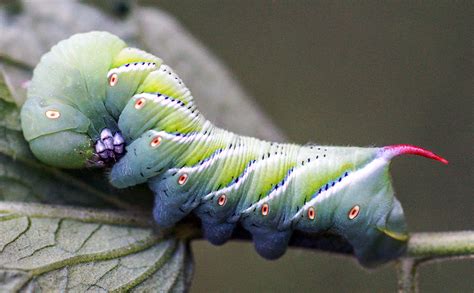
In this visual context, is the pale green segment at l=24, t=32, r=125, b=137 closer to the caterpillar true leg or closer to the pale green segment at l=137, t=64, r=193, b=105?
the caterpillar true leg

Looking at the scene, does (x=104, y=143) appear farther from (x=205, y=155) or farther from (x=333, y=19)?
(x=333, y=19)

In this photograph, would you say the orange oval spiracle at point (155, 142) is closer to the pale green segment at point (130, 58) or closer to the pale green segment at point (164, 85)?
the pale green segment at point (164, 85)

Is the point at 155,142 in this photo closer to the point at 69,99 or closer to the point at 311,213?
the point at 69,99

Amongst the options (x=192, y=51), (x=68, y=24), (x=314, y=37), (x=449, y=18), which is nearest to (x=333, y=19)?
(x=314, y=37)

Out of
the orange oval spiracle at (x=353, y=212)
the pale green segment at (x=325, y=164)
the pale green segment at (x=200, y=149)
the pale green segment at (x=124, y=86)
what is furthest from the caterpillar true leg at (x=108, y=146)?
the orange oval spiracle at (x=353, y=212)

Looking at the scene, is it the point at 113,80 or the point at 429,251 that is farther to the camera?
the point at 429,251

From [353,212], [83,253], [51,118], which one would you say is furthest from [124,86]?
[353,212]
